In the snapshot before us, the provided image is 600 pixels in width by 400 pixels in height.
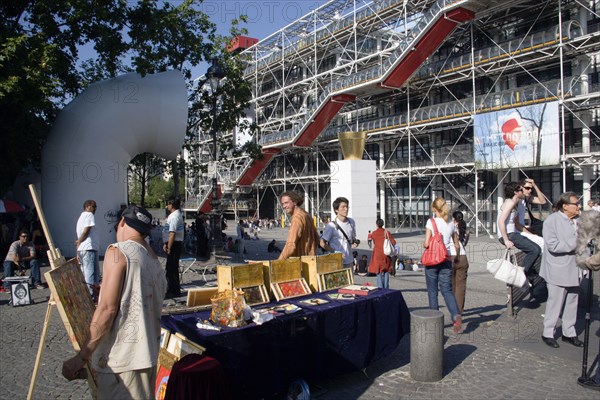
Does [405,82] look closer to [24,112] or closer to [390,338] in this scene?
[24,112]

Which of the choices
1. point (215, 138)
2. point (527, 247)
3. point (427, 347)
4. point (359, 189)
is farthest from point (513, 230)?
point (359, 189)

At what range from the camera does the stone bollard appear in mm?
4926

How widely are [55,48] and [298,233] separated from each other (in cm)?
1095

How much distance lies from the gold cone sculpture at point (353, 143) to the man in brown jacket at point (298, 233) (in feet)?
61.7

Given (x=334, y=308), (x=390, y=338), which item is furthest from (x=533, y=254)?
(x=334, y=308)

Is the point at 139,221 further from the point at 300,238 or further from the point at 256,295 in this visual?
the point at 300,238

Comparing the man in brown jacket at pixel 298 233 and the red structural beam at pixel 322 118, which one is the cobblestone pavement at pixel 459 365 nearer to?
the man in brown jacket at pixel 298 233

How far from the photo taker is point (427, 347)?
195 inches

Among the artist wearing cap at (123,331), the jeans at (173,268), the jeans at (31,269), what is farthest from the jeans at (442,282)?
the jeans at (31,269)

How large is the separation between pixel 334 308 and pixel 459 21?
79.8 ft

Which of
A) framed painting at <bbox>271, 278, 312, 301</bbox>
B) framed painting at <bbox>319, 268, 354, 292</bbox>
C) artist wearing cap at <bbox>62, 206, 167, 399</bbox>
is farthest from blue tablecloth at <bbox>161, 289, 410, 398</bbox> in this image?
artist wearing cap at <bbox>62, 206, 167, 399</bbox>

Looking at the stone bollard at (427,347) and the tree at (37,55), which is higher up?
the tree at (37,55)

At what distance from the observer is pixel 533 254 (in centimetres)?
803

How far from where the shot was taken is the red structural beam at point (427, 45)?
2494 cm
